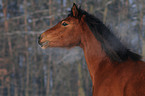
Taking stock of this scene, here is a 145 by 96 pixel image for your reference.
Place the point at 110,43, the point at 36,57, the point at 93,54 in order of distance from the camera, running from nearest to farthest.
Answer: the point at 110,43 → the point at 93,54 → the point at 36,57

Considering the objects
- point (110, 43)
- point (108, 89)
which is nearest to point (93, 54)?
point (110, 43)

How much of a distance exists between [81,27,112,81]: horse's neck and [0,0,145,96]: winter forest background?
6.14 m

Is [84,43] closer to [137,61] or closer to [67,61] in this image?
[137,61]

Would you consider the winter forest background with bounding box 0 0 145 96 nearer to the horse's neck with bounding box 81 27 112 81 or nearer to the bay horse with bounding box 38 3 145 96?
the bay horse with bounding box 38 3 145 96

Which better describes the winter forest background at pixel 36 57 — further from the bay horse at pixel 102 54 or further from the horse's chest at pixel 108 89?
the horse's chest at pixel 108 89

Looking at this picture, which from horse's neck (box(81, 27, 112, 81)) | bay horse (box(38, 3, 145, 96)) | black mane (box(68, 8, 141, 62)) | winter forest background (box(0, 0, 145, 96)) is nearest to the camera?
bay horse (box(38, 3, 145, 96))

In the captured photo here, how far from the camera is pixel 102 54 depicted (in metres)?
2.56

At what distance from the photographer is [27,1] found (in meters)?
14.1

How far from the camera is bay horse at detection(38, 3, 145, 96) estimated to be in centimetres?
209

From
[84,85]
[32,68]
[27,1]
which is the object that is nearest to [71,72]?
[84,85]

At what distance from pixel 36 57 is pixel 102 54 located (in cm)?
1028

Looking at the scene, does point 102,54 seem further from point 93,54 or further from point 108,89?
point 108,89

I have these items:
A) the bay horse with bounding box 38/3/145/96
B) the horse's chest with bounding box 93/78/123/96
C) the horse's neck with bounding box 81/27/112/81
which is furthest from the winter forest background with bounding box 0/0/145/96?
the horse's chest with bounding box 93/78/123/96

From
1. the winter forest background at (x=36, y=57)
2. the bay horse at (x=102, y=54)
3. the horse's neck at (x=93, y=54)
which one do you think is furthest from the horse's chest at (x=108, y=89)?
the winter forest background at (x=36, y=57)
